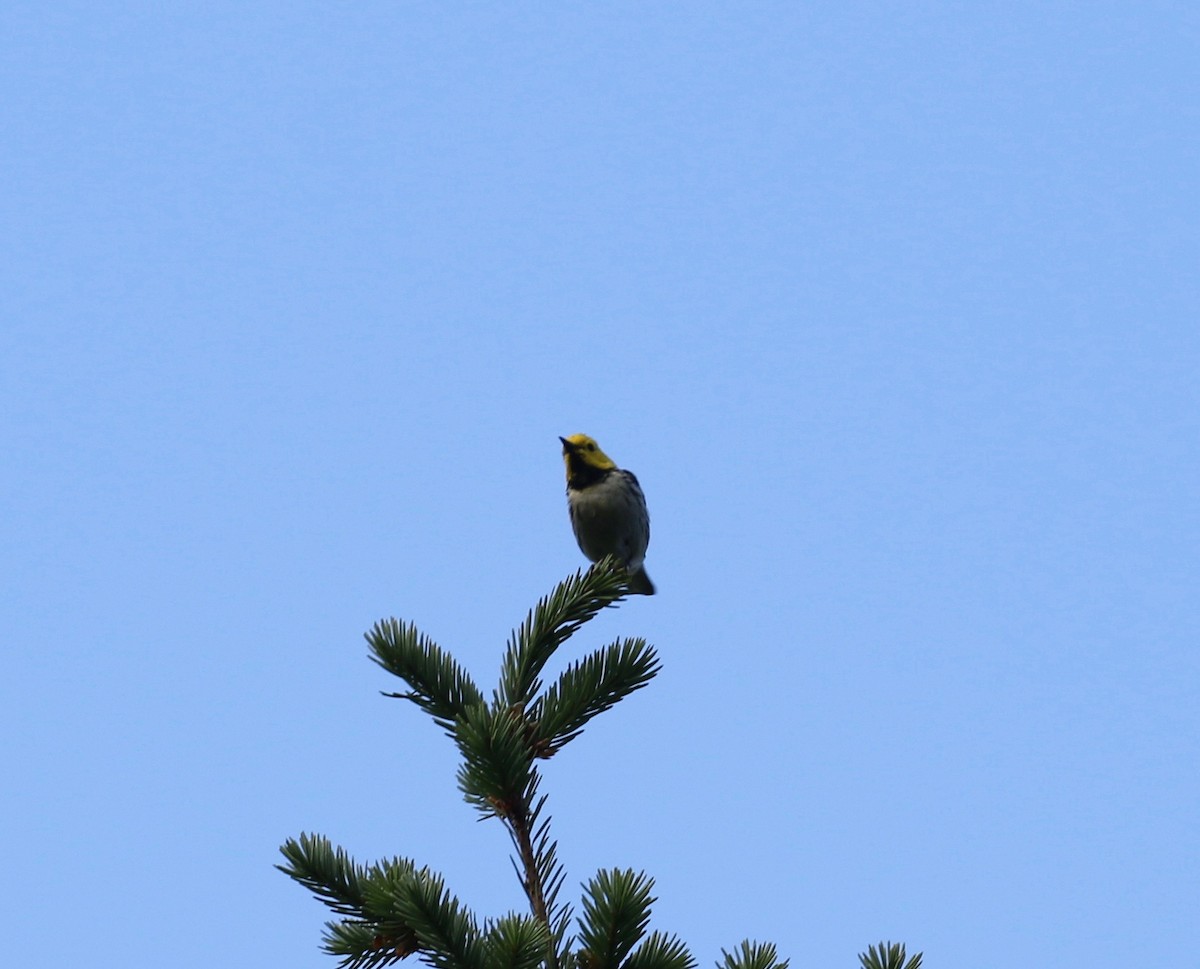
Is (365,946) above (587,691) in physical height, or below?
below

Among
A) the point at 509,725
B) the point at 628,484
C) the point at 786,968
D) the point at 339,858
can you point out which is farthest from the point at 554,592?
the point at 628,484

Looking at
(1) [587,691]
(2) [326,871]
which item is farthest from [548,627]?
(2) [326,871]

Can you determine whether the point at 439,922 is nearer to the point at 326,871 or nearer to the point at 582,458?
the point at 326,871

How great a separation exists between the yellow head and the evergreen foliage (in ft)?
18.4

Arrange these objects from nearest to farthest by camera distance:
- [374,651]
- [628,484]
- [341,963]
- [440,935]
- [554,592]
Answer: [440,935]
[341,963]
[374,651]
[554,592]
[628,484]

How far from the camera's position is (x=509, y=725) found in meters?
3.62

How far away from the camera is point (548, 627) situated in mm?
4297

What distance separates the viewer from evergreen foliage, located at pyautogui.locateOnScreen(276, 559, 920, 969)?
3186 mm

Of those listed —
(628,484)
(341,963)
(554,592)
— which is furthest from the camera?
(628,484)

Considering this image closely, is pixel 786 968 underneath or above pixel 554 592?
underneath

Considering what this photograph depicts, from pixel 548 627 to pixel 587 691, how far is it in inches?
15.3

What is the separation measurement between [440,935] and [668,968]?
0.58 meters

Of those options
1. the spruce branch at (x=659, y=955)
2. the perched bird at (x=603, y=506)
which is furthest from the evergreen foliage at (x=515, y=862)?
the perched bird at (x=603, y=506)

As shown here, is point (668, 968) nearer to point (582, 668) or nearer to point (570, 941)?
point (570, 941)
